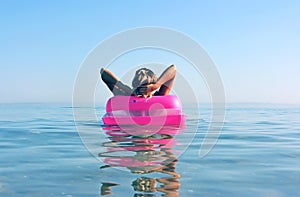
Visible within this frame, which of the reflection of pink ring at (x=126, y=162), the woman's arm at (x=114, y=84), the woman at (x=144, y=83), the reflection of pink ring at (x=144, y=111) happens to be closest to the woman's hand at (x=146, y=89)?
the woman at (x=144, y=83)

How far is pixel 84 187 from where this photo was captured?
410cm

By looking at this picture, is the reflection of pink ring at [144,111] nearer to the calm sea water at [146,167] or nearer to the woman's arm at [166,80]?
the woman's arm at [166,80]

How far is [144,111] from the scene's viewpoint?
9312 mm

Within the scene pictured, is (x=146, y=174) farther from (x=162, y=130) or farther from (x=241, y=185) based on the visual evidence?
(x=162, y=130)

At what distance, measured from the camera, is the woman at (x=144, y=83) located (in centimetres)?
956

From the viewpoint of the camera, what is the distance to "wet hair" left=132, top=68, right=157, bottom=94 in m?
9.45

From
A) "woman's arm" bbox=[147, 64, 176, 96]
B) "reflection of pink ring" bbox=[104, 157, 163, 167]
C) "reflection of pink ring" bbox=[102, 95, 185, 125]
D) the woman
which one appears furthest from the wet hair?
"reflection of pink ring" bbox=[104, 157, 163, 167]

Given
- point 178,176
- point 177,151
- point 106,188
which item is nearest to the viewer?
point 106,188

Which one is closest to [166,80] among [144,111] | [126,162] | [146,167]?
[144,111]

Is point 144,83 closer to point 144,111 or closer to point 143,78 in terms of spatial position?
point 143,78

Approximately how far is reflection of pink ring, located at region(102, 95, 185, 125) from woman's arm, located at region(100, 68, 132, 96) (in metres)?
0.48

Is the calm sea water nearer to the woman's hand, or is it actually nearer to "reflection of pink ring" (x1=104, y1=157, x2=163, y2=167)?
"reflection of pink ring" (x1=104, y1=157, x2=163, y2=167)

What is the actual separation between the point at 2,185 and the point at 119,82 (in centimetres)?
649

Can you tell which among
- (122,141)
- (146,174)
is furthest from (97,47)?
(146,174)
